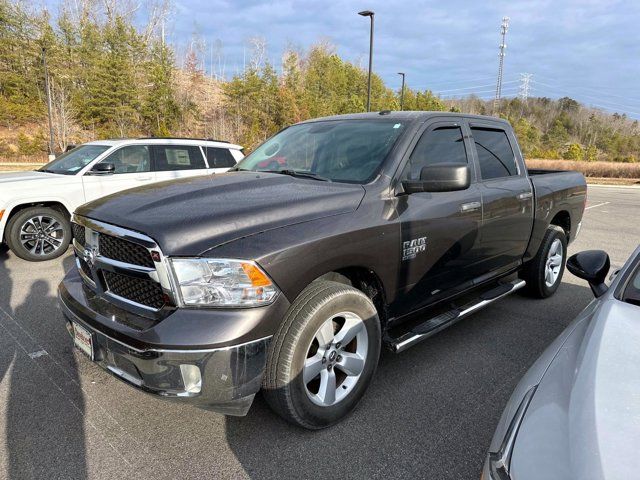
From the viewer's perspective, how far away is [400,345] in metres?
2.81

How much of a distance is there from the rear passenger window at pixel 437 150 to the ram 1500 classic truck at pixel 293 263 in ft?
0.05

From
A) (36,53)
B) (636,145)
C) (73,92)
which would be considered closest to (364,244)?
(73,92)

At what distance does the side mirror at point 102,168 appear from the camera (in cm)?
666

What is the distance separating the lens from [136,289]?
2318mm

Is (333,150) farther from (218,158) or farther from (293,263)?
(218,158)

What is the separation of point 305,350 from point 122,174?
609 cm

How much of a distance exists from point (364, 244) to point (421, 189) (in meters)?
0.58

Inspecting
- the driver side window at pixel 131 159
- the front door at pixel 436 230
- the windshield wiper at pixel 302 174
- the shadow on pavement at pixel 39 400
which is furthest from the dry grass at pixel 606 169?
the shadow on pavement at pixel 39 400

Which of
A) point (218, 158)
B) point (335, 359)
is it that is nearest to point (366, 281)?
point (335, 359)

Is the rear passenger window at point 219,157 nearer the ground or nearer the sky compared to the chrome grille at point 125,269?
nearer the sky

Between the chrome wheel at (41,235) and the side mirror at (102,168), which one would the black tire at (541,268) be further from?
the chrome wheel at (41,235)

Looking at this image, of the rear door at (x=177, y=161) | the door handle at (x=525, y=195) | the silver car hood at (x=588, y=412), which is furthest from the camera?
the rear door at (x=177, y=161)

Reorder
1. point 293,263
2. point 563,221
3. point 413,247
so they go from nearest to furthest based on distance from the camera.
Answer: point 293,263, point 413,247, point 563,221

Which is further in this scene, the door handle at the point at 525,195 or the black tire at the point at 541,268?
the black tire at the point at 541,268
